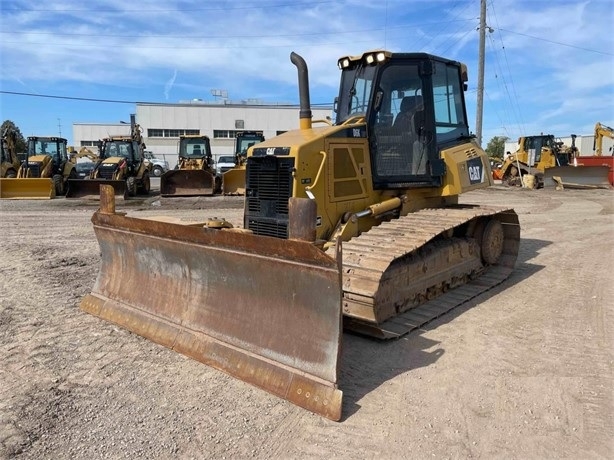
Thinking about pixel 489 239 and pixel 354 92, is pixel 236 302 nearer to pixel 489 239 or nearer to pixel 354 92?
pixel 354 92

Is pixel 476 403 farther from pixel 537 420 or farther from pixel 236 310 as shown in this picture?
pixel 236 310

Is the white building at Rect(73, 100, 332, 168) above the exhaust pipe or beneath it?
above

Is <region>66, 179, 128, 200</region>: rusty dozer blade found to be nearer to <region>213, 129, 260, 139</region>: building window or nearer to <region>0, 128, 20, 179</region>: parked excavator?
<region>0, 128, 20, 179</region>: parked excavator

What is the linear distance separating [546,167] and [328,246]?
2298 centimetres

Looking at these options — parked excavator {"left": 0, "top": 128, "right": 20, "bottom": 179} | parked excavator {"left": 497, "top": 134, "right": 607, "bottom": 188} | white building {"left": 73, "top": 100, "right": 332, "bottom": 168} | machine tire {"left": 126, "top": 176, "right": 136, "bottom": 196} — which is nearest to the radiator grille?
machine tire {"left": 126, "top": 176, "right": 136, "bottom": 196}

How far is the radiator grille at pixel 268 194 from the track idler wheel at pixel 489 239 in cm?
283

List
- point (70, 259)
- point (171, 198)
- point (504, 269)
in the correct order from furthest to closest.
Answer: point (171, 198) → point (70, 259) → point (504, 269)

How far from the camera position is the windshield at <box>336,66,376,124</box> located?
5773 millimetres

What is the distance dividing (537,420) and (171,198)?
1674 centimetres

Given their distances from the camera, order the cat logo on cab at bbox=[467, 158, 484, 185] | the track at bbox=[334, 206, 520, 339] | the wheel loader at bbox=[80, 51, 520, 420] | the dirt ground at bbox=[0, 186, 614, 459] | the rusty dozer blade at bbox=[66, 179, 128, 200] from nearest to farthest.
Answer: the dirt ground at bbox=[0, 186, 614, 459], the wheel loader at bbox=[80, 51, 520, 420], the track at bbox=[334, 206, 520, 339], the cat logo on cab at bbox=[467, 158, 484, 185], the rusty dozer blade at bbox=[66, 179, 128, 200]

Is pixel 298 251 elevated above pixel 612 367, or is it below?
above

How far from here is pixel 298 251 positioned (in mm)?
3551

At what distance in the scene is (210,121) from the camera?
53.3 m

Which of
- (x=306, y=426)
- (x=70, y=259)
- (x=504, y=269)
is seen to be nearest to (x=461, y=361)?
(x=306, y=426)
